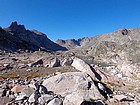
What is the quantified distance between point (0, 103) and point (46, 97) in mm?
3772

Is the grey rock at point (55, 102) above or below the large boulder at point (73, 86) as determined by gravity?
below

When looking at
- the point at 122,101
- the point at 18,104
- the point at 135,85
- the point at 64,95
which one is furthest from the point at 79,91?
the point at 135,85

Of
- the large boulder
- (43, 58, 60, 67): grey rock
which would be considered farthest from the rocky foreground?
(43, 58, 60, 67): grey rock

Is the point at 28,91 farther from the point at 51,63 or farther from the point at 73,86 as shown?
the point at 51,63

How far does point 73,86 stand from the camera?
20062 millimetres

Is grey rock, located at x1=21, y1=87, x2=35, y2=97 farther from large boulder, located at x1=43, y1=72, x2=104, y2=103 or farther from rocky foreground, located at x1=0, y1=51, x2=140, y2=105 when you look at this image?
large boulder, located at x1=43, y1=72, x2=104, y2=103

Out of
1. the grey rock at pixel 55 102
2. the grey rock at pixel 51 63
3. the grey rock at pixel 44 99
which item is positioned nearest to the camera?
the grey rock at pixel 55 102

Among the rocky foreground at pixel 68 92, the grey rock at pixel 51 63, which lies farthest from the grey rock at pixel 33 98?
the grey rock at pixel 51 63

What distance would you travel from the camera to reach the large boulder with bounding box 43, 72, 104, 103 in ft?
62.2

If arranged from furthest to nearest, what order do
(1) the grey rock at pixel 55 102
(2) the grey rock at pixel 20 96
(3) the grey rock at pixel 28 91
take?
(3) the grey rock at pixel 28 91
(2) the grey rock at pixel 20 96
(1) the grey rock at pixel 55 102

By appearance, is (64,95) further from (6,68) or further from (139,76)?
(6,68)

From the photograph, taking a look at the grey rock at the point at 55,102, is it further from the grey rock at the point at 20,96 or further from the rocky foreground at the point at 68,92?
the grey rock at the point at 20,96

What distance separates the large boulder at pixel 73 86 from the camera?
19.0 meters

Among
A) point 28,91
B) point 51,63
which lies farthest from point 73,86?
point 51,63
